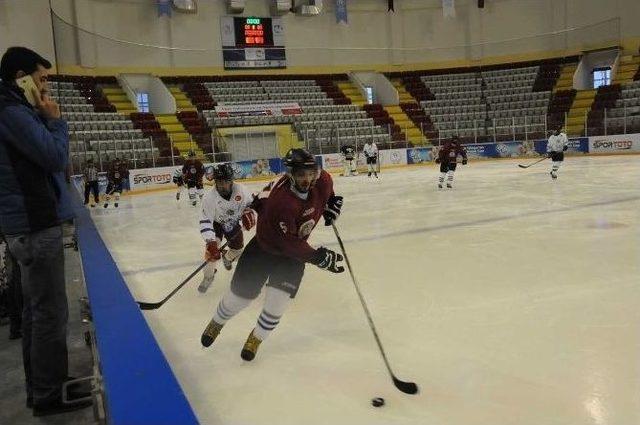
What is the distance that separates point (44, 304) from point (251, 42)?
23.7 m

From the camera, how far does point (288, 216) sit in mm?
2850

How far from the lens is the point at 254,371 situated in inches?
116

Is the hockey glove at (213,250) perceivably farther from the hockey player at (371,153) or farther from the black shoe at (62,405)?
the hockey player at (371,153)

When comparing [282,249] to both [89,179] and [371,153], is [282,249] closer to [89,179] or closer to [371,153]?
[89,179]

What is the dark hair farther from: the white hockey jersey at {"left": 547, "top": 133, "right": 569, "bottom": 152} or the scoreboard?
the scoreboard

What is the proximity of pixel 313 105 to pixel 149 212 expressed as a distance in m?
15.3

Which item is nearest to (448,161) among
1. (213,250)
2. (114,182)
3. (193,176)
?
(193,176)

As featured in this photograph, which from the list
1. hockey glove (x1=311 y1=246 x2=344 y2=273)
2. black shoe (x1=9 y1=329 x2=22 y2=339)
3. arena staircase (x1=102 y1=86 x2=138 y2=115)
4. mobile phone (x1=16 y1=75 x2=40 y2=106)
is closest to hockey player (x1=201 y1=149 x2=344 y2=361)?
hockey glove (x1=311 y1=246 x2=344 y2=273)

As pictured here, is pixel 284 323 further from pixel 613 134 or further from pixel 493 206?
pixel 613 134

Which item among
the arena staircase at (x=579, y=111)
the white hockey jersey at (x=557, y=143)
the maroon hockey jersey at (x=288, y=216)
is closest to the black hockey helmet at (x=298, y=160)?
the maroon hockey jersey at (x=288, y=216)

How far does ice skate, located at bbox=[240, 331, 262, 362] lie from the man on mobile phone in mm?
876

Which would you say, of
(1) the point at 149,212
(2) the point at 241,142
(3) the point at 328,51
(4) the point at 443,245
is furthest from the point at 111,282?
(3) the point at 328,51

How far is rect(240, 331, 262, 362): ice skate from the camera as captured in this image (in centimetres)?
305

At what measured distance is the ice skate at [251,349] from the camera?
305 cm
